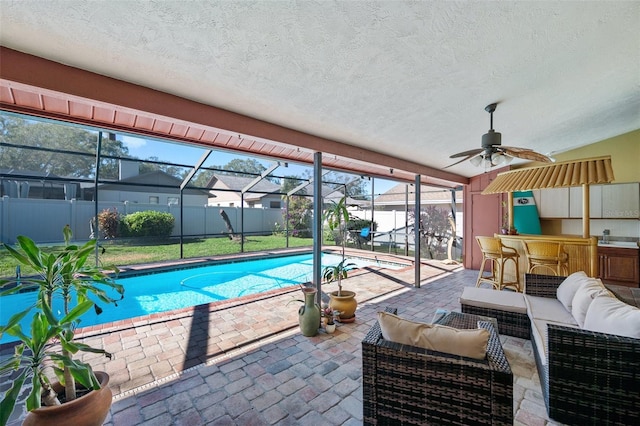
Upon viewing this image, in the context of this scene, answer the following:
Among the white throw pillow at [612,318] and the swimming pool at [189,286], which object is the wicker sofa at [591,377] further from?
the swimming pool at [189,286]

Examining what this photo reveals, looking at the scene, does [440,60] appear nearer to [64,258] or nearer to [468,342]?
[468,342]

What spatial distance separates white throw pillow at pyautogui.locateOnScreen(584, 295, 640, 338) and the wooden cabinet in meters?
4.67

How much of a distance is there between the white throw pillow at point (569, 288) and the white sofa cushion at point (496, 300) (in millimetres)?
394

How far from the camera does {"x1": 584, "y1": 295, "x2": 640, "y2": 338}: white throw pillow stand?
1837 mm

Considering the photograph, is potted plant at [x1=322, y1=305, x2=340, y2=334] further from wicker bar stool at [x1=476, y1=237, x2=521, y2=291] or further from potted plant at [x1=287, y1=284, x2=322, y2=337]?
wicker bar stool at [x1=476, y1=237, x2=521, y2=291]

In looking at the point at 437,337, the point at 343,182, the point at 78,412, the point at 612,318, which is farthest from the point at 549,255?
the point at 343,182

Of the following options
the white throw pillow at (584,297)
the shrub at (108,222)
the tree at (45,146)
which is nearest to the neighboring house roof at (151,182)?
the tree at (45,146)

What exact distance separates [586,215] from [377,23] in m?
5.35

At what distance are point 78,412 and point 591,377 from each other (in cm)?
357

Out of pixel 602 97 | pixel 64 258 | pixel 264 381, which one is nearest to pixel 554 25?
pixel 602 97

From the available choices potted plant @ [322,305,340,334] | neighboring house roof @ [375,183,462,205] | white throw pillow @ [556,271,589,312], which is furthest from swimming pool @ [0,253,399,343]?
white throw pillow @ [556,271,589,312]

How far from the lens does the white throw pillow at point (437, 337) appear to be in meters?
1.63

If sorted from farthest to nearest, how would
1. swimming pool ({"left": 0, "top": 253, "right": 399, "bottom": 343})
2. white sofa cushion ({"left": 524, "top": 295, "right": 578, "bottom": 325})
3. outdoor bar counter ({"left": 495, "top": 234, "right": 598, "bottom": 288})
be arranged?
swimming pool ({"left": 0, "top": 253, "right": 399, "bottom": 343}), outdoor bar counter ({"left": 495, "top": 234, "right": 598, "bottom": 288}), white sofa cushion ({"left": 524, "top": 295, "right": 578, "bottom": 325})

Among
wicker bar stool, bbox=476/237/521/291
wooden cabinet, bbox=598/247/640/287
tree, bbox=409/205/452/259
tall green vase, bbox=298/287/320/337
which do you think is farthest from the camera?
tree, bbox=409/205/452/259
